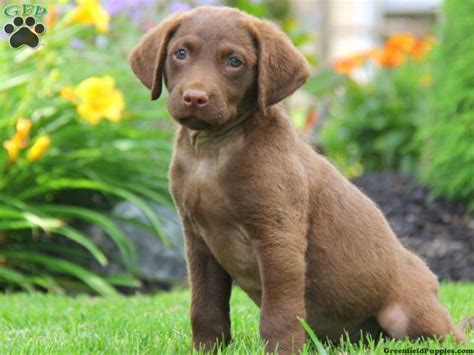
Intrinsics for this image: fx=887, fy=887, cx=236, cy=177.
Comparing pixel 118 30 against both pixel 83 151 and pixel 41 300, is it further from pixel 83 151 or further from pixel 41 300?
pixel 41 300

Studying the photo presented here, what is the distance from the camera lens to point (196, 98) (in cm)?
324

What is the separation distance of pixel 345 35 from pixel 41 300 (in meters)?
13.4

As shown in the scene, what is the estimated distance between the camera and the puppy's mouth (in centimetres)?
333

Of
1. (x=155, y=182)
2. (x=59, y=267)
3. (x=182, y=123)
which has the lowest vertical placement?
(x=59, y=267)

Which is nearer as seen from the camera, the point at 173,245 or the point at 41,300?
the point at 41,300

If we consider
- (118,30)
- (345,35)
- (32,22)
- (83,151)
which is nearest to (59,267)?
(83,151)

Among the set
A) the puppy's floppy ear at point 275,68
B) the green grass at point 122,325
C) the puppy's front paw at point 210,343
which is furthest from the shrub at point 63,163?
the puppy's floppy ear at point 275,68

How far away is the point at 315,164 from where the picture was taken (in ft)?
12.2

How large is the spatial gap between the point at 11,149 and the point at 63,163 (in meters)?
0.70

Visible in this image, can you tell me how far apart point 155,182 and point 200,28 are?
4.30 meters

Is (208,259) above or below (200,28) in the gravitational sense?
below

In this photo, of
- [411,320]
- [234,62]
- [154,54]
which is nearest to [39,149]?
[154,54]

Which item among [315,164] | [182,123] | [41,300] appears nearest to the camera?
[182,123]

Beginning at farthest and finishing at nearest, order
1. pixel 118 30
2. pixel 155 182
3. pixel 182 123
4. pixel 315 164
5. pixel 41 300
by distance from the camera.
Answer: pixel 118 30 < pixel 155 182 < pixel 41 300 < pixel 315 164 < pixel 182 123
